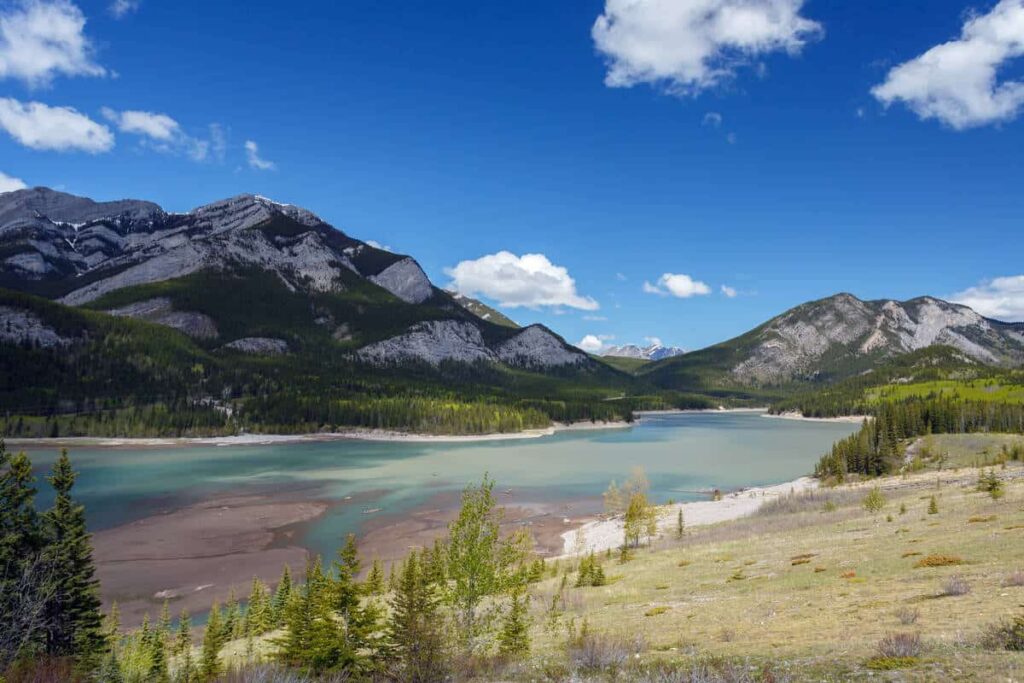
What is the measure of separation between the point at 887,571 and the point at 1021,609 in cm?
934

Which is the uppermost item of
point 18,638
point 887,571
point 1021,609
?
point 1021,609

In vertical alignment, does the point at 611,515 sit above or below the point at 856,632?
below

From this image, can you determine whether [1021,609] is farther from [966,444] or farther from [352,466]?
[352,466]

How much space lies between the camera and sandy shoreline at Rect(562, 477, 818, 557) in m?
56.4

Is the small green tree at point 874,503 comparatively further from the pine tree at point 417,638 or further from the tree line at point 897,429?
the pine tree at point 417,638

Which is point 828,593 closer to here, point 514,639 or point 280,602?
point 514,639

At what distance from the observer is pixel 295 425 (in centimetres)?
17512

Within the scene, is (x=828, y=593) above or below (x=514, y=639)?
above

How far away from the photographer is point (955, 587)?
59.2 feet

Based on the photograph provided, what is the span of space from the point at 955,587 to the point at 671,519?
48.2 meters

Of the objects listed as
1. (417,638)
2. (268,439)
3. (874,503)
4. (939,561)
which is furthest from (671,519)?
(268,439)

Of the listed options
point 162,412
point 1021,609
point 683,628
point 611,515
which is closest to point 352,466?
point 611,515

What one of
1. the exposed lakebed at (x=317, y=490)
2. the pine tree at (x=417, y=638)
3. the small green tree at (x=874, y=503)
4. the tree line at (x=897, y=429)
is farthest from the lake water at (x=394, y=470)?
the pine tree at (x=417, y=638)

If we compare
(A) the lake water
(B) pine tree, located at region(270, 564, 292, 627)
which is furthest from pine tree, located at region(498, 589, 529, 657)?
(A) the lake water
